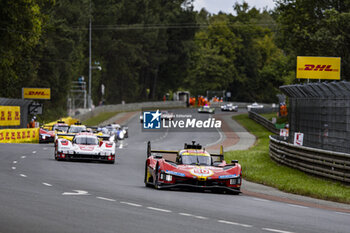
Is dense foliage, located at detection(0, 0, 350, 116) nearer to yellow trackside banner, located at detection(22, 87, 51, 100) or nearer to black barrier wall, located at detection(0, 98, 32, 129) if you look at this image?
yellow trackside banner, located at detection(22, 87, 51, 100)

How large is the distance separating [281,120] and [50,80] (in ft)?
92.7

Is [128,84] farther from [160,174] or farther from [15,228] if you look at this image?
[15,228]

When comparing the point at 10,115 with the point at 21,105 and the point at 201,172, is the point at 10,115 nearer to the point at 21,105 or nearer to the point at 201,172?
the point at 21,105

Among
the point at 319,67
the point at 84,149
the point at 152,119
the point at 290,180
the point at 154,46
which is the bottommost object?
the point at 290,180

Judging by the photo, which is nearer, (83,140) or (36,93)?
(83,140)

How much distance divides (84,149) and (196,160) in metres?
9.74

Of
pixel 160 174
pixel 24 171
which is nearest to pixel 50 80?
pixel 24 171

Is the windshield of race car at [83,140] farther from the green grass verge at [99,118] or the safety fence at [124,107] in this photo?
the safety fence at [124,107]

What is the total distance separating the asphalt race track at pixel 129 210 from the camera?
10273 mm

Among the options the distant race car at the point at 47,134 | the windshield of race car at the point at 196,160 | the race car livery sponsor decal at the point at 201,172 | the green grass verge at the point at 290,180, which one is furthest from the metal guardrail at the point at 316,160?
the distant race car at the point at 47,134

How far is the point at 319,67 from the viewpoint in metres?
53.4

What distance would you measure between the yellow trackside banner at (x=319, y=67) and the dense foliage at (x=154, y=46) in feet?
13.2

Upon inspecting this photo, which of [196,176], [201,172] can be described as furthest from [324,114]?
[196,176]

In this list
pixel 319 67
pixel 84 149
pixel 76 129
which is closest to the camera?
pixel 84 149
